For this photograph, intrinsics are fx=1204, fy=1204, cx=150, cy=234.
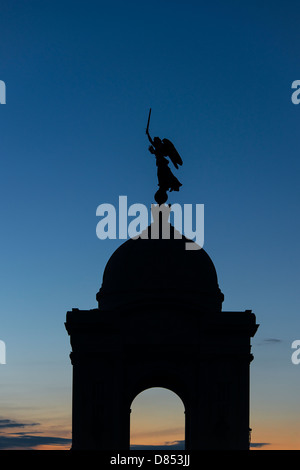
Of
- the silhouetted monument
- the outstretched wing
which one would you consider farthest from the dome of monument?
the outstretched wing

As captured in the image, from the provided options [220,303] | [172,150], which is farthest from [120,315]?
[172,150]

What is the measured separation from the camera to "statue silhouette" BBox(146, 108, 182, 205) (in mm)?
66500

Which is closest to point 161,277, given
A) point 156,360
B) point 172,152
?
point 156,360

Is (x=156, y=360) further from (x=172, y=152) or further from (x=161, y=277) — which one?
(x=172, y=152)

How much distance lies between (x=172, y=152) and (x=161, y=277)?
729 cm

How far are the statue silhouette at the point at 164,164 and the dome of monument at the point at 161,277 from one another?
2.83 meters

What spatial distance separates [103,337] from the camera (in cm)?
6303

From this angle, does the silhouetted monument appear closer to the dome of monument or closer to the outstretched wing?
the dome of monument

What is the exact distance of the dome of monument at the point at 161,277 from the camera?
63688mm

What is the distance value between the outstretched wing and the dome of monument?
14.1ft

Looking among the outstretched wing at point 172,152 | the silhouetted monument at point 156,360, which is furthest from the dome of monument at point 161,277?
the outstretched wing at point 172,152

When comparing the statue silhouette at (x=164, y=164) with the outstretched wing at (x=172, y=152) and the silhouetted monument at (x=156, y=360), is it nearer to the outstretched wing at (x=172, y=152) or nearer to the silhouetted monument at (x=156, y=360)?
the outstretched wing at (x=172, y=152)

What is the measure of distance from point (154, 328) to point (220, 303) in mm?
4531
